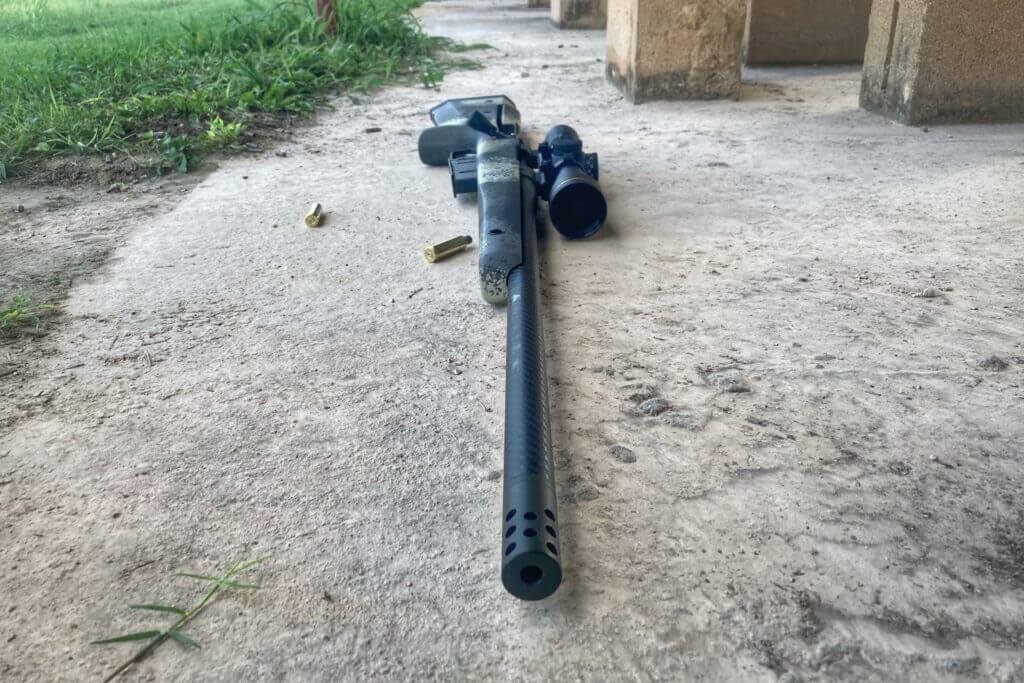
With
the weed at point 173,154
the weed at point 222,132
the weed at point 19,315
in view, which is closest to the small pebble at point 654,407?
→ the weed at point 19,315

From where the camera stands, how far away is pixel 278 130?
12.9 feet

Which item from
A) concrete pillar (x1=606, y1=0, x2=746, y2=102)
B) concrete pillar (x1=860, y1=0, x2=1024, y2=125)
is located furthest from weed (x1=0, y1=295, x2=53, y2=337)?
concrete pillar (x1=860, y1=0, x2=1024, y2=125)

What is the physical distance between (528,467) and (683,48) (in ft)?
12.0

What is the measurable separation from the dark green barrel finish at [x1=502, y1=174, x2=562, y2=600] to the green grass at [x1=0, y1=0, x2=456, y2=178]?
90.5 inches

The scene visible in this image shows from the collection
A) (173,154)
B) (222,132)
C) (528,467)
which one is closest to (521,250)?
(528,467)

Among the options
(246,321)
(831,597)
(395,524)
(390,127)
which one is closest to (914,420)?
(831,597)

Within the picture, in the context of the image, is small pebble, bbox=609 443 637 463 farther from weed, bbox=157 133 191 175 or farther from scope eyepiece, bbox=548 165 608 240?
weed, bbox=157 133 191 175

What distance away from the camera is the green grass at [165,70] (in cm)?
354

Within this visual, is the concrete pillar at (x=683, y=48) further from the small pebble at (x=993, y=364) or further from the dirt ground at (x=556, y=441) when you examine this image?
the small pebble at (x=993, y=364)

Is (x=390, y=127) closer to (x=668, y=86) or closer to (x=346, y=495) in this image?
(x=668, y=86)

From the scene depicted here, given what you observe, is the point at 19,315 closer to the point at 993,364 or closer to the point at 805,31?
the point at 993,364

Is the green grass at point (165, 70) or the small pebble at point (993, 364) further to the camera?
the green grass at point (165, 70)

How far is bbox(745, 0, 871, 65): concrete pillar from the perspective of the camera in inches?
209

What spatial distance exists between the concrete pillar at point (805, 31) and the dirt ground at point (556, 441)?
9.79ft
